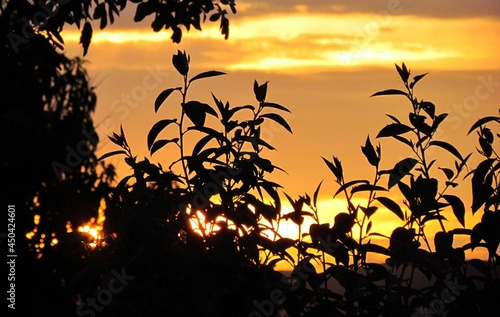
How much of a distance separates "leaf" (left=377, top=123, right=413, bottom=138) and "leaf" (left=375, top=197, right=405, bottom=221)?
0.28 m

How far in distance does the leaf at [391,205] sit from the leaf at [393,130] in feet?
0.93

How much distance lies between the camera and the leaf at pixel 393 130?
3623 mm

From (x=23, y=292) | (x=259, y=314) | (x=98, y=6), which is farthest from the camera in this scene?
(x=23, y=292)

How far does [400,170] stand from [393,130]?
28cm

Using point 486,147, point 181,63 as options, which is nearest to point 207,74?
point 181,63

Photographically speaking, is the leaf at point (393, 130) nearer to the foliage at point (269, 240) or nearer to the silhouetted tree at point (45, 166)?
the foliage at point (269, 240)

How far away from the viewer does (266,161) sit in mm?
3605

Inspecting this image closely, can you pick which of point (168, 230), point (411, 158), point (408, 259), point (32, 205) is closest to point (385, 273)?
point (408, 259)

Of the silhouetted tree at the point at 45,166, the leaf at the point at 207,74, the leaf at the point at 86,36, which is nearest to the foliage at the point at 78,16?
the leaf at the point at 86,36

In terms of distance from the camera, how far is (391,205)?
3670 millimetres

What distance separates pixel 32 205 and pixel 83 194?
5.24 ft

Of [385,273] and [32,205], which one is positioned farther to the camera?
[32,205]

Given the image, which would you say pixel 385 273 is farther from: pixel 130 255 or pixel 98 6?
pixel 98 6

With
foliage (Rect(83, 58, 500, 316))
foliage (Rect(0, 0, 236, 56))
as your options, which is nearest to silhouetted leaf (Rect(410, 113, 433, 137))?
foliage (Rect(83, 58, 500, 316))
